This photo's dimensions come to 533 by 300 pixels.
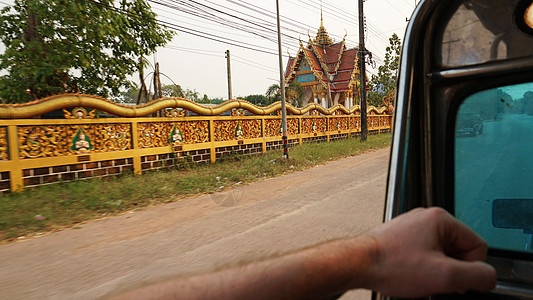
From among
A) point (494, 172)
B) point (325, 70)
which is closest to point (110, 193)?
point (494, 172)

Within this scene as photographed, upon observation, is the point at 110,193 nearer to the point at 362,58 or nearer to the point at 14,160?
the point at 14,160

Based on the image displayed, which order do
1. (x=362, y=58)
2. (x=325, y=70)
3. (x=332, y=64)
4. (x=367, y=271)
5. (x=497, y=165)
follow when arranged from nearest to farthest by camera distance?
Result: (x=367, y=271), (x=497, y=165), (x=362, y=58), (x=325, y=70), (x=332, y=64)

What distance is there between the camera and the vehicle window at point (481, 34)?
1.10 meters

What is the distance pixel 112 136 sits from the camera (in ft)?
26.1

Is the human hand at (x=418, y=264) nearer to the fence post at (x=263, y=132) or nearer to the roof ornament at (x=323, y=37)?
the fence post at (x=263, y=132)

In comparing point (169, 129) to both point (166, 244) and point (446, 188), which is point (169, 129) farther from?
point (446, 188)

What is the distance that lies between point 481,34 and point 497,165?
50 centimetres

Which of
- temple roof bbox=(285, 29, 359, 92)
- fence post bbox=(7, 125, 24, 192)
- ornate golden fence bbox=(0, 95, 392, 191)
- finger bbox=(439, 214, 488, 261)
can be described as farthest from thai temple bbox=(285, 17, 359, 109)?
finger bbox=(439, 214, 488, 261)

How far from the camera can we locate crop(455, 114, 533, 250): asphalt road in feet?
4.12

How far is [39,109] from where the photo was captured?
6.73 metres

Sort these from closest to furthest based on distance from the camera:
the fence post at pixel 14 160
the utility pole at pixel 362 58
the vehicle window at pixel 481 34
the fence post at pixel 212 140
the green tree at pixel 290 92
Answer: the vehicle window at pixel 481 34 → the fence post at pixel 14 160 → the fence post at pixel 212 140 → the utility pole at pixel 362 58 → the green tree at pixel 290 92

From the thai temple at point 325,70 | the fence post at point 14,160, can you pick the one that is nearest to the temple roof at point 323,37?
the thai temple at point 325,70

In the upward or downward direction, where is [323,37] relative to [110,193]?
upward

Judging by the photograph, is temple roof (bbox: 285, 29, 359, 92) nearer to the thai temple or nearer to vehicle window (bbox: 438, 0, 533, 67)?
the thai temple
